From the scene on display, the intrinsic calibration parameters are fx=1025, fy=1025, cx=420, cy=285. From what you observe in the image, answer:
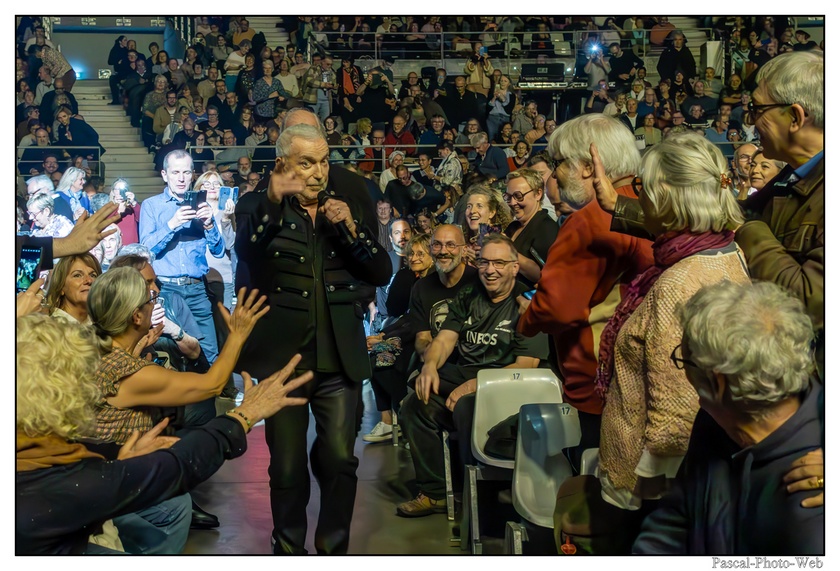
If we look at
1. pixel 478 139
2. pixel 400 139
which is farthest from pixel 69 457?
pixel 400 139

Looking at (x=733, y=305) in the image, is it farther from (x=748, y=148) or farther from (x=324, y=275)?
(x=748, y=148)

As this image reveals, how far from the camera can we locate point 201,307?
6.43 m

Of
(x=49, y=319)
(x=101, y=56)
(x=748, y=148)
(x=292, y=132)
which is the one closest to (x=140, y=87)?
(x=101, y=56)

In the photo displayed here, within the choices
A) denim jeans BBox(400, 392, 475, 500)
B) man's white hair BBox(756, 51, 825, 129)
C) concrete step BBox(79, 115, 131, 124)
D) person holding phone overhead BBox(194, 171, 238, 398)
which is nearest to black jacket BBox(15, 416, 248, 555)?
man's white hair BBox(756, 51, 825, 129)

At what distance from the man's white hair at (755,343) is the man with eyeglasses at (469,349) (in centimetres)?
243

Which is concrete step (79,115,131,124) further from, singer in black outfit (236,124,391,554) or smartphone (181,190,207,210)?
singer in black outfit (236,124,391,554)

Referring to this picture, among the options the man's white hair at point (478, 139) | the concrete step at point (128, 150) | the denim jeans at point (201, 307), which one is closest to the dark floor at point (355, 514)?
the denim jeans at point (201, 307)

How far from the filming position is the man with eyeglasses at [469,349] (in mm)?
4273

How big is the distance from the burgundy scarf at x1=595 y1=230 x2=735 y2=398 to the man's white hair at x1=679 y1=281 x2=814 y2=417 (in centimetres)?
44

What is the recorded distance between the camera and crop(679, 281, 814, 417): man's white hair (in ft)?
5.84

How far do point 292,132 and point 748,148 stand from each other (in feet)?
9.70

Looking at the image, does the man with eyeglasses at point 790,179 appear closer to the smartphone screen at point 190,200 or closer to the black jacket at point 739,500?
the black jacket at point 739,500

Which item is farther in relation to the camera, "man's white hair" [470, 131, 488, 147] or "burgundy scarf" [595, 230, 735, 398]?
"man's white hair" [470, 131, 488, 147]

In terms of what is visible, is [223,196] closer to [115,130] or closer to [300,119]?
[115,130]
